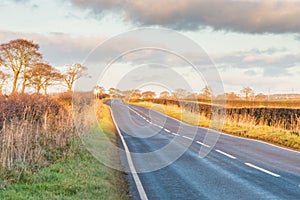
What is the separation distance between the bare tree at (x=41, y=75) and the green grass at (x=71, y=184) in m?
20.0

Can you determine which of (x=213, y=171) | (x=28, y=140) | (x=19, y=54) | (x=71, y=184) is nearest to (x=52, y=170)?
(x=71, y=184)

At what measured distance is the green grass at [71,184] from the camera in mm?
7672

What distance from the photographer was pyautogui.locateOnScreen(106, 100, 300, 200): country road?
8688mm

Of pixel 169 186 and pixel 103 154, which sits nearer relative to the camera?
pixel 169 186

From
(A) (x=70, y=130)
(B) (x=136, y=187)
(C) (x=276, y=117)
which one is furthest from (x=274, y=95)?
(B) (x=136, y=187)

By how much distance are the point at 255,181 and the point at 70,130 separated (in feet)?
26.2

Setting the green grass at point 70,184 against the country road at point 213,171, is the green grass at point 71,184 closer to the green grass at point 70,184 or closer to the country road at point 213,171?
the green grass at point 70,184

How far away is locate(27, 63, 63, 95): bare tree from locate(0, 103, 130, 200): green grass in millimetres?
20027

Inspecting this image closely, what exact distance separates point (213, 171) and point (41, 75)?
2384cm

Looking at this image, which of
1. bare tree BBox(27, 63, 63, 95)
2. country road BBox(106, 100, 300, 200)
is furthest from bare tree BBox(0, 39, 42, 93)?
country road BBox(106, 100, 300, 200)

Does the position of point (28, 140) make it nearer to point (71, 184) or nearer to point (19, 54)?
point (71, 184)

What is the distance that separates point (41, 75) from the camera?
32.3 m

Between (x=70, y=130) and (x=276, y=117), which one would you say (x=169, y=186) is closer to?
(x=70, y=130)

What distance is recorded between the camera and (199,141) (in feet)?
65.1
